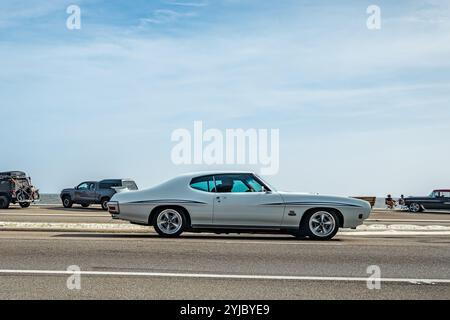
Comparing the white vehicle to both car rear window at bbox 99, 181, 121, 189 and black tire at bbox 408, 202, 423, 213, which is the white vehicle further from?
black tire at bbox 408, 202, 423, 213

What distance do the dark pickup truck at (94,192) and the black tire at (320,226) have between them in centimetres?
2301

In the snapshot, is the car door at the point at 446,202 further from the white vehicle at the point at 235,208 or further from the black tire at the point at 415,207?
the white vehicle at the point at 235,208

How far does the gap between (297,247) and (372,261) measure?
196 cm

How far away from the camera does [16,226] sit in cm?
1739

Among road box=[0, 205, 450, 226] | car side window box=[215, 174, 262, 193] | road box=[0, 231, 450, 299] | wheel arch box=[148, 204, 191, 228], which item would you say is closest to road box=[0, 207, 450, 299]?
road box=[0, 231, 450, 299]

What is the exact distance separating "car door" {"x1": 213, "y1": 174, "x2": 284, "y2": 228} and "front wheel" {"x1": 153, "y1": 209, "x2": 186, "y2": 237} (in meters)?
0.75

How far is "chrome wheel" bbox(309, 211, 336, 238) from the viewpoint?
43.9 feet

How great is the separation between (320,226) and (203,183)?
2.73m

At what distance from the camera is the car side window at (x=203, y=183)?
1377 cm

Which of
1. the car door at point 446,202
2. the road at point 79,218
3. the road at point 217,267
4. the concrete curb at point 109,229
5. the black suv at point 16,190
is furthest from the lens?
the car door at point 446,202

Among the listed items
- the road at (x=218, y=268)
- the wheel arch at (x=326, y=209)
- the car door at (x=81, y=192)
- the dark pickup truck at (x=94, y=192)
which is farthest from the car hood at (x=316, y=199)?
the car door at (x=81, y=192)

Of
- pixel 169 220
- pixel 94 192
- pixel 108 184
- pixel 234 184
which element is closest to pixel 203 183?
pixel 234 184
